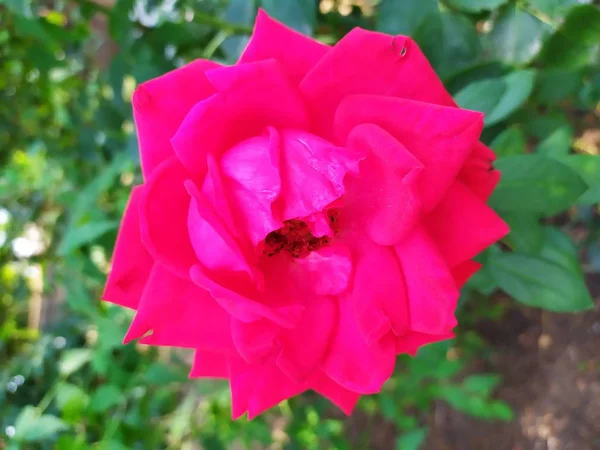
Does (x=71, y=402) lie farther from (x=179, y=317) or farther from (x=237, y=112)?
(x=237, y=112)

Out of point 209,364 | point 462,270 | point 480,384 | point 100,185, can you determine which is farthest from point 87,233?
point 480,384

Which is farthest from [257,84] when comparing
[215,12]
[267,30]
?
[215,12]

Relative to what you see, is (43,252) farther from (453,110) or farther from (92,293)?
(453,110)

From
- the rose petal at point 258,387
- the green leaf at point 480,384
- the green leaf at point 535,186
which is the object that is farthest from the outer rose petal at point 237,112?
the green leaf at point 480,384

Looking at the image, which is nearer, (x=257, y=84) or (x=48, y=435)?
(x=257, y=84)

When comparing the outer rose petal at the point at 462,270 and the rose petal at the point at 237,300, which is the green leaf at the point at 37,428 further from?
the outer rose petal at the point at 462,270
